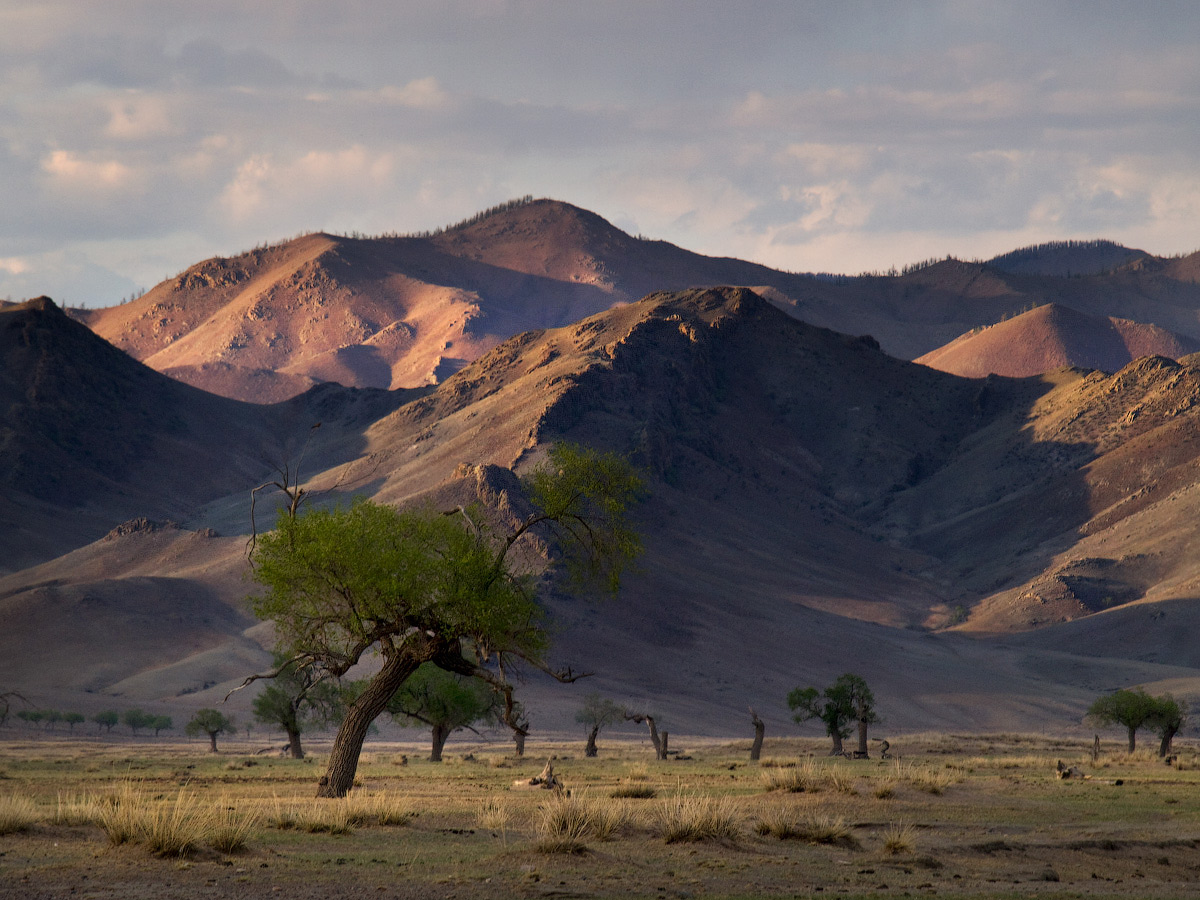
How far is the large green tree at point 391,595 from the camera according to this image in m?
24.4

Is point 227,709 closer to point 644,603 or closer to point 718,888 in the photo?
point 644,603

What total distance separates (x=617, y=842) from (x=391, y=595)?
7532mm

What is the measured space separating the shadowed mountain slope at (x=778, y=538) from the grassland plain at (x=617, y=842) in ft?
177

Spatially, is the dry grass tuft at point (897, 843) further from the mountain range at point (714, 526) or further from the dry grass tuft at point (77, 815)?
the mountain range at point (714, 526)

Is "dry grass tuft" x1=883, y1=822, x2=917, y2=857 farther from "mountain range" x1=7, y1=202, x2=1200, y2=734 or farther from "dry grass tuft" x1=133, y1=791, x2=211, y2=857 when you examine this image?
"mountain range" x1=7, y1=202, x2=1200, y2=734

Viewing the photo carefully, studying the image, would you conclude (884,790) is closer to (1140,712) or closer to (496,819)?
(496,819)

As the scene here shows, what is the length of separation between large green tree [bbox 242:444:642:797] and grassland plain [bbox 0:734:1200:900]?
2620 mm

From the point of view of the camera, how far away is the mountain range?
110 meters

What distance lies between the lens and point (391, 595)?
24266mm

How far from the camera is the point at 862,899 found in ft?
50.5

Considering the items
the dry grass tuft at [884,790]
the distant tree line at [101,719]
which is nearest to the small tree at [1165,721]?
the dry grass tuft at [884,790]

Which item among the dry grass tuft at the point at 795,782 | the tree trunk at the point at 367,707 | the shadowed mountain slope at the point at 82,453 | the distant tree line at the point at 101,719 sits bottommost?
the distant tree line at the point at 101,719

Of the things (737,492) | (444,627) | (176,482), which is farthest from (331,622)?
(176,482)

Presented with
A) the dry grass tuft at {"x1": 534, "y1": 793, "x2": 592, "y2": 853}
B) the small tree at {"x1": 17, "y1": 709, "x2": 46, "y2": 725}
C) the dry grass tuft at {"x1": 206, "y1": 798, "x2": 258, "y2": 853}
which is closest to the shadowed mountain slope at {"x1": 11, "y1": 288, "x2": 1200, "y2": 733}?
the small tree at {"x1": 17, "y1": 709, "x2": 46, "y2": 725}
